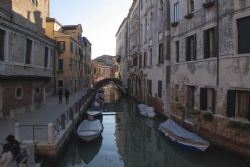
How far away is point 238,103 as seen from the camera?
11656 mm

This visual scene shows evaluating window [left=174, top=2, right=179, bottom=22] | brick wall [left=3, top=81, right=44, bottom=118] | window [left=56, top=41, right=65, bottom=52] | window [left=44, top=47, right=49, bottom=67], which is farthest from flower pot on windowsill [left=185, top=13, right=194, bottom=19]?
window [left=56, top=41, right=65, bottom=52]

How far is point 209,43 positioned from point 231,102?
3.38 metres

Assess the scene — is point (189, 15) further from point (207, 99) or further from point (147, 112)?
point (147, 112)

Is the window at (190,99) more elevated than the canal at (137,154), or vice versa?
the window at (190,99)

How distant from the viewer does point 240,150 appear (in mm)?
11070

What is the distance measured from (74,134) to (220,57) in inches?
311

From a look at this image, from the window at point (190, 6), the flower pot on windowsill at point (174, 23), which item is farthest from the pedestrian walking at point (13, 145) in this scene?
the flower pot on windowsill at point (174, 23)

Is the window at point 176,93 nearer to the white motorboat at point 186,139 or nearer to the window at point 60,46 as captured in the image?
the white motorboat at point 186,139

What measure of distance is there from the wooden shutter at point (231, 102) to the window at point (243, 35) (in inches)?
60.7

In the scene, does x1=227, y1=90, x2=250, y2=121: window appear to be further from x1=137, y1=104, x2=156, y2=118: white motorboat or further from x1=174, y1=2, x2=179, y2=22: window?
x1=137, y1=104, x2=156, y2=118: white motorboat

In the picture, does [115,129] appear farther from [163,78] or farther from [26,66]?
[26,66]

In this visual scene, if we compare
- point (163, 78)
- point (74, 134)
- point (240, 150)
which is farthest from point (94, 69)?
point (240, 150)

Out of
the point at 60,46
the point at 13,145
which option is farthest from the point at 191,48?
the point at 60,46

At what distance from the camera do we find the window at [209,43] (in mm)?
13727
